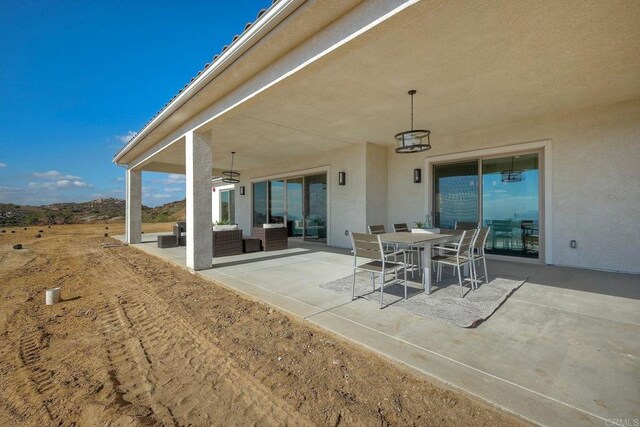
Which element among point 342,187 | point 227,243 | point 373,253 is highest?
point 342,187

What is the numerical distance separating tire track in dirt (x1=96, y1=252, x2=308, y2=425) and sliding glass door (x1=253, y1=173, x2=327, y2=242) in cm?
559

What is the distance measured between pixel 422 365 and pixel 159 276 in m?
4.51

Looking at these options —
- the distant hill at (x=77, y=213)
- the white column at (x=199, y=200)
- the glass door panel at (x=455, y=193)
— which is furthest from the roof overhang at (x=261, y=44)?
the distant hill at (x=77, y=213)

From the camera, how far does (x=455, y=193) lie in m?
6.11

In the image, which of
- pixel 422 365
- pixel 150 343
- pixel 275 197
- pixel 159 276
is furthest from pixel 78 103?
pixel 422 365

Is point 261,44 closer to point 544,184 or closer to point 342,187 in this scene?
point 342,187

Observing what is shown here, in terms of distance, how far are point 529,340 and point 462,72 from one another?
Result: 300 cm

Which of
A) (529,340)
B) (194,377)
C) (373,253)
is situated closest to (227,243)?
(373,253)

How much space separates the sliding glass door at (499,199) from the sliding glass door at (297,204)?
3.45 m

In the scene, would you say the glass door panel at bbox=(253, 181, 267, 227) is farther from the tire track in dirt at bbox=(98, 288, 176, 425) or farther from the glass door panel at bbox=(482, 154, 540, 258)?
the tire track in dirt at bbox=(98, 288, 176, 425)

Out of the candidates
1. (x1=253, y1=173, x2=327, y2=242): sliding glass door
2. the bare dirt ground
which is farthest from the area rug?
(x1=253, y1=173, x2=327, y2=242): sliding glass door

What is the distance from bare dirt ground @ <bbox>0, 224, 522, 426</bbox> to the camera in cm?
146

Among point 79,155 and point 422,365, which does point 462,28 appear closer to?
point 422,365

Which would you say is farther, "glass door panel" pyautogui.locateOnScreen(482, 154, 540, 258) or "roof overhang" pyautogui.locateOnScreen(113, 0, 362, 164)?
"glass door panel" pyautogui.locateOnScreen(482, 154, 540, 258)
